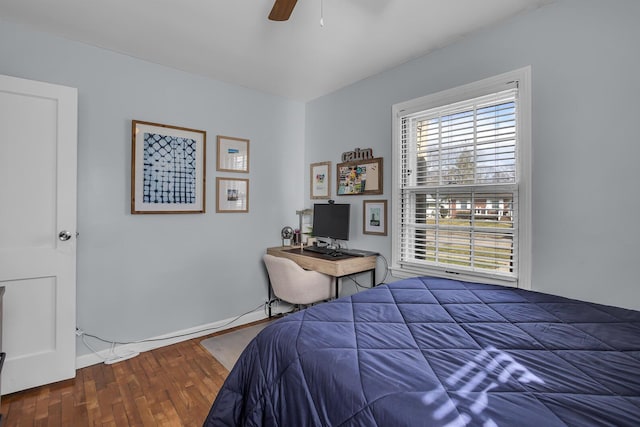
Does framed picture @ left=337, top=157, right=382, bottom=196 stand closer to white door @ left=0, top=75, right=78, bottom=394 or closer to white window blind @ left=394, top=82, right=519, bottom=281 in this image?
white window blind @ left=394, top=82, right=519, bottom=281

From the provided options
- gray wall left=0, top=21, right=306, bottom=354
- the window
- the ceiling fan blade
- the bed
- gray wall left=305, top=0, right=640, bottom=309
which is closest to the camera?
the bed

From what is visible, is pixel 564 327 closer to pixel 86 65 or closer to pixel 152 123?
pixel 152 123

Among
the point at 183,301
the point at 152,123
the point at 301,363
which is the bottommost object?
the point at 183,301

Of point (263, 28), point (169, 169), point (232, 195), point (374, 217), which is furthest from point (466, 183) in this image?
point (169, 169)

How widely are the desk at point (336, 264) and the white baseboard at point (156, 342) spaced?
90cm

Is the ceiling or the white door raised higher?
the ceiling

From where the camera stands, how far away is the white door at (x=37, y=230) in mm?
2055

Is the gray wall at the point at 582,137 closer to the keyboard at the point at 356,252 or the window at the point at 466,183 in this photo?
the window at the point at 466,183

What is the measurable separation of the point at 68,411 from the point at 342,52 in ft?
10.4

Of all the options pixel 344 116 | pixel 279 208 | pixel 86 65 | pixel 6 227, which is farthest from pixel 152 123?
pixel 344 116

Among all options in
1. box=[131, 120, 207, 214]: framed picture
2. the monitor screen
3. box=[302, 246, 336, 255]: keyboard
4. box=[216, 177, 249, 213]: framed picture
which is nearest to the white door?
box=[131, 120, 207, 214]: framed picture

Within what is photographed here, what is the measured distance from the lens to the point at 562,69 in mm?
1896

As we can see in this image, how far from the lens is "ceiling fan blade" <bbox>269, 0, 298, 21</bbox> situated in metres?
1.53

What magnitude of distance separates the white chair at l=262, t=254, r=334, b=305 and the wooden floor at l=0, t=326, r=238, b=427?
0.81m
